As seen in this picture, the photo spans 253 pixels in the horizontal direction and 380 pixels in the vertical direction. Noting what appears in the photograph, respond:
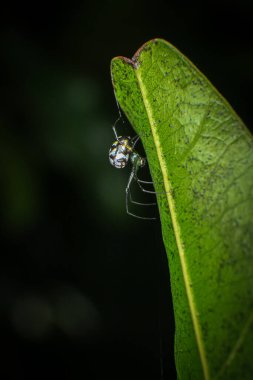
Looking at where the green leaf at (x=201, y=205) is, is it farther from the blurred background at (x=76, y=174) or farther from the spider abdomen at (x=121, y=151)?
the blurred background at (x=76, y=174)

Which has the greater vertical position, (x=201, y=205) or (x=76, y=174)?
(x=76, y=174)

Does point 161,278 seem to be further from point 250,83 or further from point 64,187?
point 250,83

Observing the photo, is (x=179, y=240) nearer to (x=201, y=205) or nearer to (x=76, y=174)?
(x=201, y=205)

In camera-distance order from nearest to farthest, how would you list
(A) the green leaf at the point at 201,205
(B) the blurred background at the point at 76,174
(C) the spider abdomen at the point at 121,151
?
(A) the green leaf at the point at 201,205, (C) the spider abdomen at the point at 121,151, (B) the blurred background at the point at 76,174

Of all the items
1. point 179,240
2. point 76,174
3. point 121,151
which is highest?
point 76,174

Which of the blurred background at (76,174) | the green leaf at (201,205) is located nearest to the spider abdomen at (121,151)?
the blurred background at (76,174)

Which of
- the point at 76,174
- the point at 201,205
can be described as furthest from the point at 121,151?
the point at 201,205

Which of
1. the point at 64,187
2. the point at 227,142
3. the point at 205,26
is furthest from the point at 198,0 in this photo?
the point at 227,142
